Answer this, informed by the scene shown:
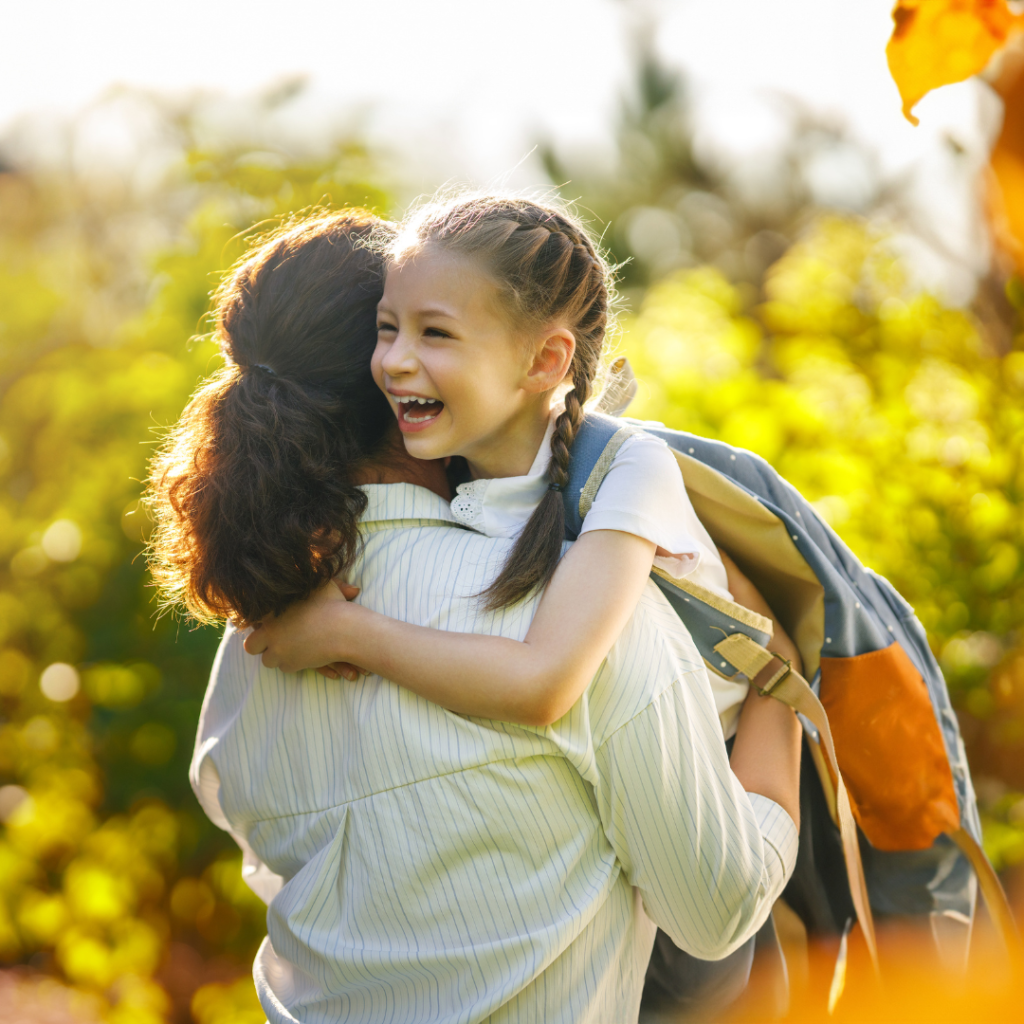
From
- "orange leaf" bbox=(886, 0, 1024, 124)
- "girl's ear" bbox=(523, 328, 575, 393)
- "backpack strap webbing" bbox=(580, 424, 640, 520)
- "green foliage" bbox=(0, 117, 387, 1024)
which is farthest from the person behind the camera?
"green foliage" bbox=(0, 117, 387, 1024)

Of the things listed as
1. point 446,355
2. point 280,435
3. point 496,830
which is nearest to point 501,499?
point 446,355

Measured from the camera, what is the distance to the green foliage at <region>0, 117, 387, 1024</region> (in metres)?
2.85

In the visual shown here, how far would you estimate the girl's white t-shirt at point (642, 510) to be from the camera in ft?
4.15

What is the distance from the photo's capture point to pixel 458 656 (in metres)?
1.15

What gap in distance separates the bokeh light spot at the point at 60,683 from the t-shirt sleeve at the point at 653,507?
231cm

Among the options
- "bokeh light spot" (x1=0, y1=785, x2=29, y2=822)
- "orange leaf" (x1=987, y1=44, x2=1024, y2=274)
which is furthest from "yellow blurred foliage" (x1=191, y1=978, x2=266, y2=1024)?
"orange leaf" (x1=987, y1=44, x2=1024, y2=274)

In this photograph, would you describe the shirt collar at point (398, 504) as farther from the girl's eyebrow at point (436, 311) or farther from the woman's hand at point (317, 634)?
the girl's eyebrow at point (436, 311)

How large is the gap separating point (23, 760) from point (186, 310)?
61.3 inches

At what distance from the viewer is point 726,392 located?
310 centimetres

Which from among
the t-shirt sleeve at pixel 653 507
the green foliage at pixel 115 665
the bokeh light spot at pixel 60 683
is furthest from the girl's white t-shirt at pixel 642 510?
the bokeh light spot at pixel 60 683

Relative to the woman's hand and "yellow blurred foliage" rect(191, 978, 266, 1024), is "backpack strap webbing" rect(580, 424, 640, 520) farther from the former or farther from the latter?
"yellow blurred foliage" rect(191, 978, 266, 1024)

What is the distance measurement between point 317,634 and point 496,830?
1.14 ft

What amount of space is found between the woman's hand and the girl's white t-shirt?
22 centimetres

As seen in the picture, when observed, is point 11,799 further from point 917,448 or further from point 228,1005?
point 917,448
